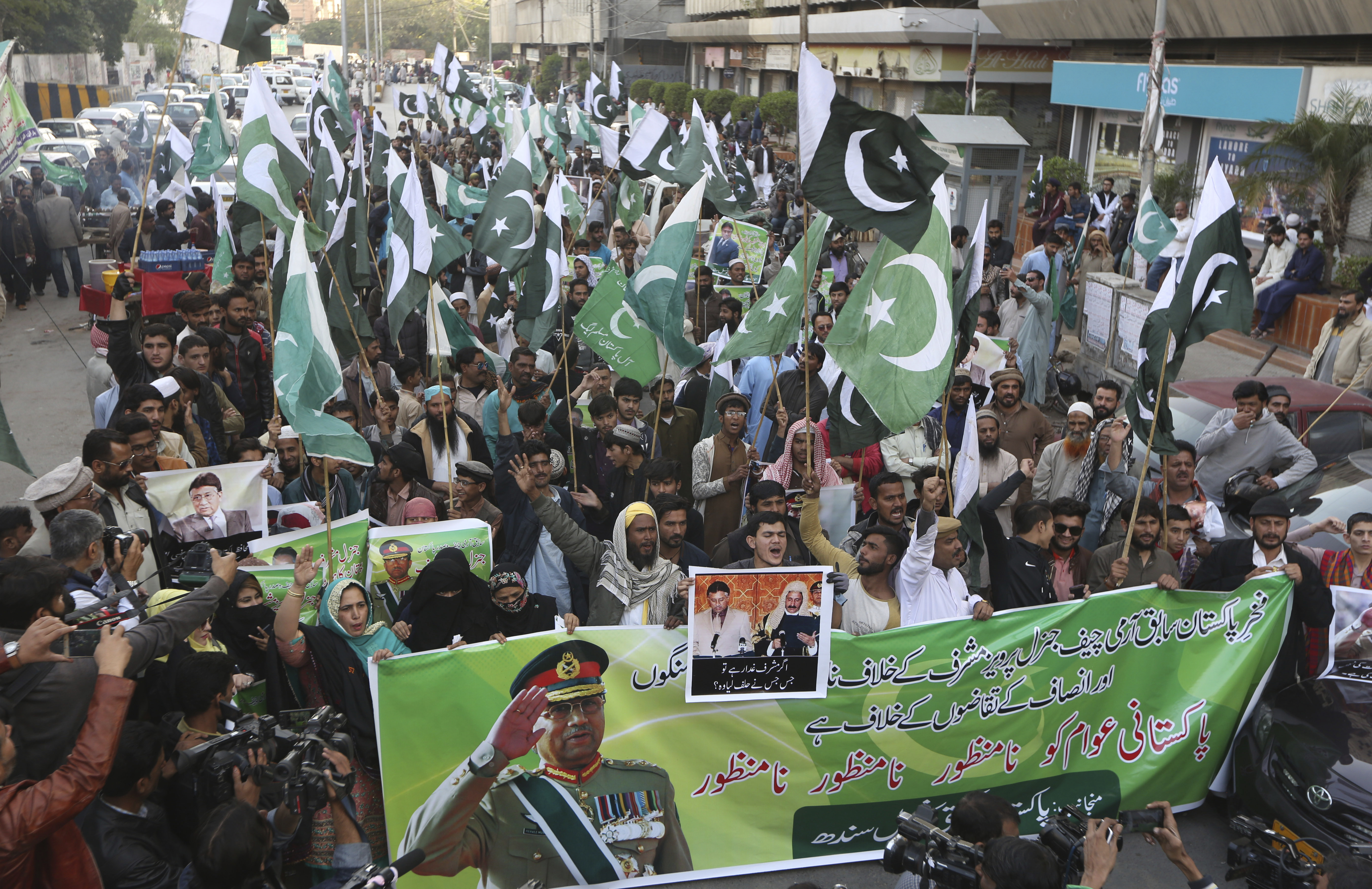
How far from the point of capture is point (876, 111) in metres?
5.27

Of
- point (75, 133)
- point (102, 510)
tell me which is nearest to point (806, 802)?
point (102, 510)

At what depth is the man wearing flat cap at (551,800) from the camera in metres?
4.46

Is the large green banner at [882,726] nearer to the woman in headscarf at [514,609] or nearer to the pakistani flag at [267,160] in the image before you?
the woman in headscarf at [514,609]

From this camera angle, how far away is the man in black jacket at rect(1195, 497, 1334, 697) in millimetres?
5367

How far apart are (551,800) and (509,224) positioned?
199 inches

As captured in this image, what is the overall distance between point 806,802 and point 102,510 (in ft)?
11.6

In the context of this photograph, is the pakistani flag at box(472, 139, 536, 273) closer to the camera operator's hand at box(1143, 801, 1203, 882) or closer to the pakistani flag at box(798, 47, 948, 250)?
the pakistani flag at box(798, 47, 948, 250)

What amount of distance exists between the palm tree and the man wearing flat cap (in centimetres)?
1398

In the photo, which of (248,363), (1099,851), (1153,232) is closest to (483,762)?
(1099,851)

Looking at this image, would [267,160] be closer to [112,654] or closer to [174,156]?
[112,654]

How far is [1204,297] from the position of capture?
5.65 metres

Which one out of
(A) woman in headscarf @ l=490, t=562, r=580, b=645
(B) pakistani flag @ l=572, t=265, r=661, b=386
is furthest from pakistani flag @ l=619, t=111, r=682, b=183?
(A) woman in headscarf @ l=490, t=562, r=580, b=645

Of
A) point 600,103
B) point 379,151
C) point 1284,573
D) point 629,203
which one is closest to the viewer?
point 1284,573

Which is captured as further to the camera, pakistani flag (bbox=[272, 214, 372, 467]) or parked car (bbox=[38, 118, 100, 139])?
parked car (bbox=[38, 118, 100, 139])
